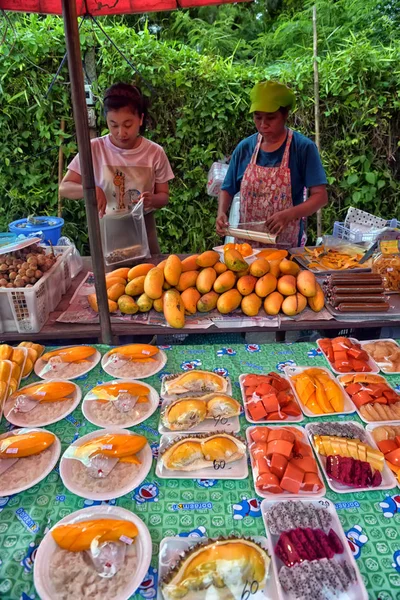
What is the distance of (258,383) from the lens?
1.74 metres

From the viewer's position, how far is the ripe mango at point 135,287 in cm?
229

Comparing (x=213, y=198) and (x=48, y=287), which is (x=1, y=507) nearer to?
(x=48, y=287)

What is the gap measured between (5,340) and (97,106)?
381 centimetres

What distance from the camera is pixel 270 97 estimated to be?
2775 millimetres

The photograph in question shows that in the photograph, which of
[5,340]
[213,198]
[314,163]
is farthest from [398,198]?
[5,340]

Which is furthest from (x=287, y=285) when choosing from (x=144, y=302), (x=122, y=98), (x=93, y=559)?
(x=122, y=98)

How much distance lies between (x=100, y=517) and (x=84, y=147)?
4.61ft

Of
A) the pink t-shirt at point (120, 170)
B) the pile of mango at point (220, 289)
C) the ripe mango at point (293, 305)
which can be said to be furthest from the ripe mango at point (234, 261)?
the pink t-shirt at point (120, 170)

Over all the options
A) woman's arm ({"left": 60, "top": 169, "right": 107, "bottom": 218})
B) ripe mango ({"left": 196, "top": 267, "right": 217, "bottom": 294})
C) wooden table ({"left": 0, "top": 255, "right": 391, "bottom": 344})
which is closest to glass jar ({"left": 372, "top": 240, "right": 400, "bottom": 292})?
wooden table ({"left": 0, "top": 255, "right": 391, "bottom": 344})

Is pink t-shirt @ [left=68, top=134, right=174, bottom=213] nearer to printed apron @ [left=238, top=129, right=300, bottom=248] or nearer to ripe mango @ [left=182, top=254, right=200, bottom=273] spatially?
printed apron @ [left=238, top=129, right=300, bottom=248]

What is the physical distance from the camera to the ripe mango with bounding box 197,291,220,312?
2234mm

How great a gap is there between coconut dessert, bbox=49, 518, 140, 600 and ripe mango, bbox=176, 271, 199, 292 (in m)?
1.33

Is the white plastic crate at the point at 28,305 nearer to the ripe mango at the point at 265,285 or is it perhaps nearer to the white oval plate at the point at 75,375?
the white oval plate at the point at 75,375

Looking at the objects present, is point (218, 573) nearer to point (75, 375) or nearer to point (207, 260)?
point (75, 375)
